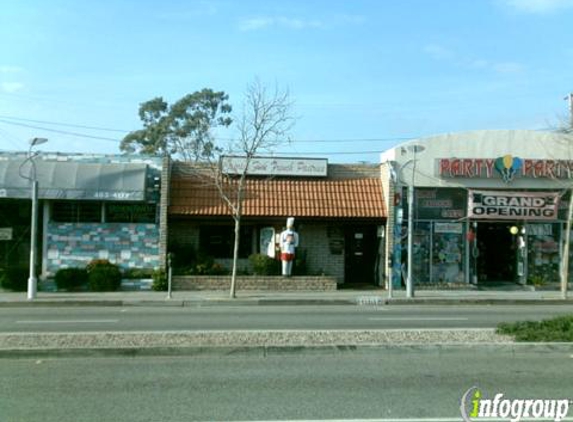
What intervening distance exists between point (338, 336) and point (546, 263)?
55.8 ft

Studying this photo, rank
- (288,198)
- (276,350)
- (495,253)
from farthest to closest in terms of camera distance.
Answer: (495,253)
(288,198)
(276,350)

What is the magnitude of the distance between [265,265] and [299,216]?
2.13m

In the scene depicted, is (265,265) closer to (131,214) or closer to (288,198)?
(288,198)

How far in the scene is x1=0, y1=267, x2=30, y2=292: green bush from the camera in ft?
76.3

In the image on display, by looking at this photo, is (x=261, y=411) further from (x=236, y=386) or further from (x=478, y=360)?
(x=478, y=360)

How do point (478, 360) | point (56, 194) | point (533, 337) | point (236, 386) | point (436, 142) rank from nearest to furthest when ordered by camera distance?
point (236, 386)
point (478, 360)
point (533, 337)
point (56, 194)
point (436, 142)

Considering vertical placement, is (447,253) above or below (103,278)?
above

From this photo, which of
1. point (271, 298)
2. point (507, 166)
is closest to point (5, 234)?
point (271, 298)

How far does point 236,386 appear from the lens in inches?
321

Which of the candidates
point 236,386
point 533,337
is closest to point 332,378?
point 236,386

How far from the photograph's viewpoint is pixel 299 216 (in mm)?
24625

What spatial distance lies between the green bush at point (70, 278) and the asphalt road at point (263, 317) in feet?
12.5

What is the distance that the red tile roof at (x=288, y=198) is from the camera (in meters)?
24.7

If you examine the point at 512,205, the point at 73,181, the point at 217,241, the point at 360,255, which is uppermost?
A: the point at 73,181
